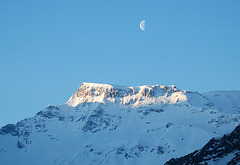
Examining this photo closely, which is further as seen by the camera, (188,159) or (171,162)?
(171,162)

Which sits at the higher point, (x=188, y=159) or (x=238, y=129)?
(x=238, y=129)

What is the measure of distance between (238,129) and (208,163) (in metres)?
9.71

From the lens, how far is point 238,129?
84375 millimetres

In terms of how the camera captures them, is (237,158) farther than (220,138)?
No

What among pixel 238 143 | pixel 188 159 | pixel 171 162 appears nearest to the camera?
pixel 238 143

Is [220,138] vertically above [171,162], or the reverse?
[220,138]

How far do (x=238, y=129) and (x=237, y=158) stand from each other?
9.99 m

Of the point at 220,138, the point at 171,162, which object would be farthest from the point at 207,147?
the point at 171,162

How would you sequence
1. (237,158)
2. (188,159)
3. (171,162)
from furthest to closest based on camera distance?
(171,162), (188,159), (237,158)

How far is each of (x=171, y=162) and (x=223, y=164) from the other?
16612 mm

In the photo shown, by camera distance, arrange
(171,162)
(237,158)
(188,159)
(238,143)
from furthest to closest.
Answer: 1. (171,162)
2. (188,159)
3. (238,143)
4. (237,158)

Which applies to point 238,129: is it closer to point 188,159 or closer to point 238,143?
point 238,143

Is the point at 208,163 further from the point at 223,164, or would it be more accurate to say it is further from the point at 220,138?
the point at 220,138

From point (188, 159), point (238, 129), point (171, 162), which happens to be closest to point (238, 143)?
point (238, 129)
